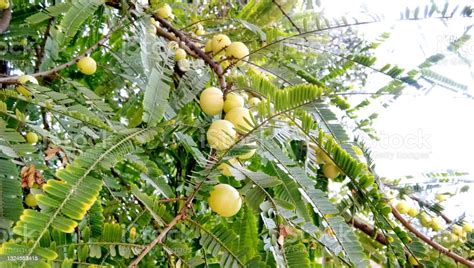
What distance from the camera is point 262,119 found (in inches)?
21.5

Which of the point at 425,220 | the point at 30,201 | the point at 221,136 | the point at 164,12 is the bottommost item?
the point at 425,220

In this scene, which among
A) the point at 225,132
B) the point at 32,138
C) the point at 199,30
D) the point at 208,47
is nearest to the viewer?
the point at 225,132

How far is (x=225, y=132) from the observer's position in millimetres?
583

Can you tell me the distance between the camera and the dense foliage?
0.53m

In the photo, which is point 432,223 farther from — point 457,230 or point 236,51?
point 236,51

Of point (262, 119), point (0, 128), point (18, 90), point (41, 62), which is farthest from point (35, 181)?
point (41, 62)

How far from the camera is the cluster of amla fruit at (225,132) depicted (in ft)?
1.98

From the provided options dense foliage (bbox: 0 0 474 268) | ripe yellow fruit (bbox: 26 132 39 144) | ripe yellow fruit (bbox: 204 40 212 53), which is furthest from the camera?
ripe yellow fruit (bbox: 204 40 212 53)

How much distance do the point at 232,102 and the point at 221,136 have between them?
0.13 m

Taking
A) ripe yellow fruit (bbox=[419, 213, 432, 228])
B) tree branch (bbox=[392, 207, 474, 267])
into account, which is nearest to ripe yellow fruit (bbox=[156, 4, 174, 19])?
tree branch (bbox=[392, 207, 474, 267])

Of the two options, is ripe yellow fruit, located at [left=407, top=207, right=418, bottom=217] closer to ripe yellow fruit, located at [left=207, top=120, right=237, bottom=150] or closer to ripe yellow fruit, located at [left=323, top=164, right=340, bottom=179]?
ripe yellow fruit, located at [left=323, top=164, right=340, bottom=179]

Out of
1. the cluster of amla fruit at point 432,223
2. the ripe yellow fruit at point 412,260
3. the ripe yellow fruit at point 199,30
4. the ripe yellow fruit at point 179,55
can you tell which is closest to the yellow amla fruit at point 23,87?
the ripe yellow fruit at point 179,55

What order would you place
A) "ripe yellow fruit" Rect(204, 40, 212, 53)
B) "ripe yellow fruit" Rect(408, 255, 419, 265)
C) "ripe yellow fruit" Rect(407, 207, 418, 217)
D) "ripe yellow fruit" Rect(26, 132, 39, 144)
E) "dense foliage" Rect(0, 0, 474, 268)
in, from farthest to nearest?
"ripe yellow fruit" Rect(407, 207, 418, 217) < "ripe yellow fruit" Rect(204, 40, 212, 53) < "ripe yellow fruit" Rect(26, 132, 39, 144) < "ripe yellow fruit" Rect(408, 255, 419, 265) < "dense foliage" Rect(0, 0, 474, 268)

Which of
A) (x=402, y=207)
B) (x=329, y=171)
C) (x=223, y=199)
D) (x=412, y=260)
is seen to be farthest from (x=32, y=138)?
(x=402, y=207)
